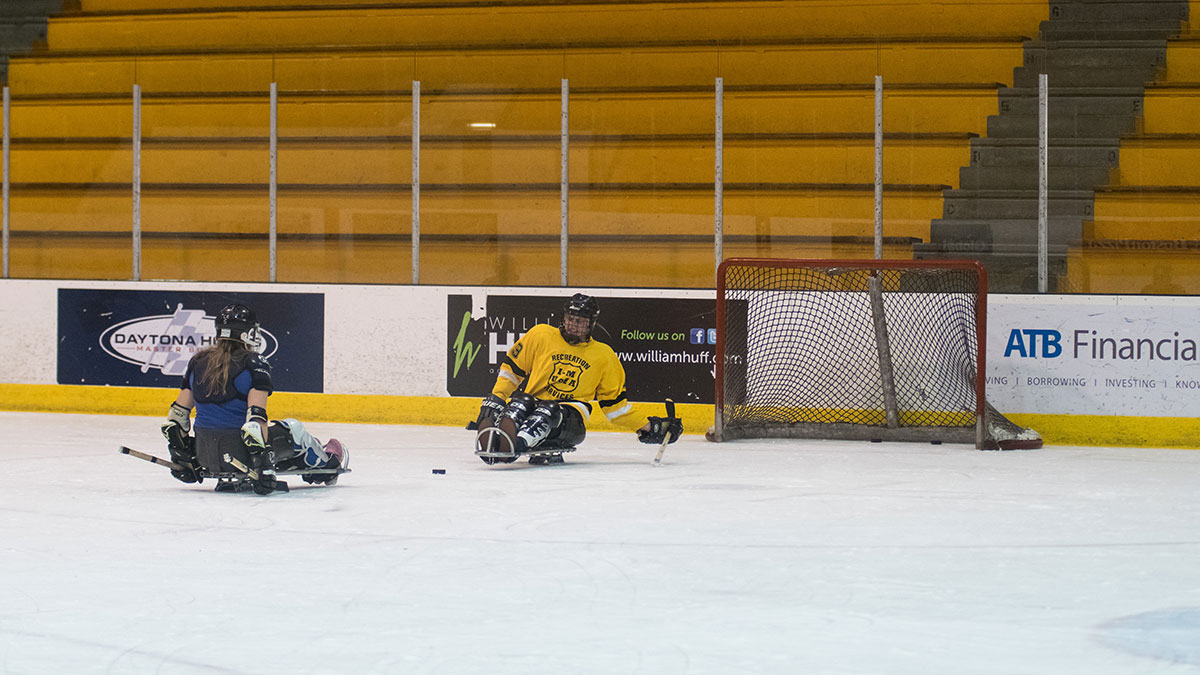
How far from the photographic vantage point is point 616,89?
10859mm

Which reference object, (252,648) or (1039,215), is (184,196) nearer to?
(1039,215)

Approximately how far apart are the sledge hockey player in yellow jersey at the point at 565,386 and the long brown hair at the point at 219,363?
5.01 feet

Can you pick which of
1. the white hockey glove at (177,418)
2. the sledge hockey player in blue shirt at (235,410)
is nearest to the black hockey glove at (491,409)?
the sledge hockey player in blue shirt at (235,410)

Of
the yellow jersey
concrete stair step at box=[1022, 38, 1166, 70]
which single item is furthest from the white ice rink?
concrete stair step at box=[1022, 38, 1166, 70]

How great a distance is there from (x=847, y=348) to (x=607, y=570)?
512cm

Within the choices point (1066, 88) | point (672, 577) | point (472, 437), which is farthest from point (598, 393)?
point (1066, 88)

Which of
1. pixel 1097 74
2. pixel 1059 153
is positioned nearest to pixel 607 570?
pixel 1059 153

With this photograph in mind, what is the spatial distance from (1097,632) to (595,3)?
32.0 feet

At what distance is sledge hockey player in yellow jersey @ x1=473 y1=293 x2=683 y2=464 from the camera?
7.60 m

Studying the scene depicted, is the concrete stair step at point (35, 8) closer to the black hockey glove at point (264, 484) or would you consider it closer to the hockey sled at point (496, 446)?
the hockey sled at point (496, 446)

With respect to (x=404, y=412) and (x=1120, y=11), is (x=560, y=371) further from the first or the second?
(x=1120, y=11)

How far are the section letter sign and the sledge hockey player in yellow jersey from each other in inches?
111

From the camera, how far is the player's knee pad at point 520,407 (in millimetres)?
7477

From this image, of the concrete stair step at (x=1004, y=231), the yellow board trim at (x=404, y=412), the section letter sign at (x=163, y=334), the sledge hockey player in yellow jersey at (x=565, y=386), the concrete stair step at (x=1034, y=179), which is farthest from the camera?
the section letter sign at (x=163, y=334)
